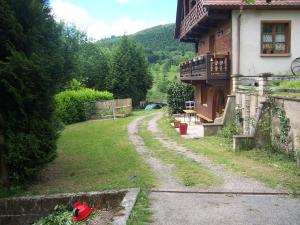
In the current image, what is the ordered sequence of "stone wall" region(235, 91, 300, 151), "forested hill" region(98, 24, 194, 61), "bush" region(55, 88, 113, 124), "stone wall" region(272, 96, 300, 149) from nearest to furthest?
"stone wall" region(272, 96, 300, 149)
"stone wall" region(235, 91, 300, 151)
"bush" region(55, 88, 113, 124)
"forested hill" region(98, 24, 194, 61)

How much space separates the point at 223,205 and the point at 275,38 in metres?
12.9

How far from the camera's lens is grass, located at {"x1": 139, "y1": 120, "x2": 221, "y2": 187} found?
9117 mm

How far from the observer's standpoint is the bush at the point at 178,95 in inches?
1155

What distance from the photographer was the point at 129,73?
4925cm

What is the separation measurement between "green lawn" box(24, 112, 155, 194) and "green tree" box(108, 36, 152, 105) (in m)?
32.7

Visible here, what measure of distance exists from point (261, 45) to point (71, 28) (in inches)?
1866

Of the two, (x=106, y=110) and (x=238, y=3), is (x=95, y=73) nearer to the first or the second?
(x=106, y=110)

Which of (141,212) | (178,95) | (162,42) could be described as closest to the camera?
(141,212)

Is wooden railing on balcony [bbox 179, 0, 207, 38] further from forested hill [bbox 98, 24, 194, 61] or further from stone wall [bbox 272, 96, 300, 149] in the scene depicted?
forested hill [bbox 98, 24, 194, 61]

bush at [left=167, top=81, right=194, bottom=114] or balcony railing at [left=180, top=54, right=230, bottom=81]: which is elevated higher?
balcony railing at [left=180, top=54, right=230, bottom=81]

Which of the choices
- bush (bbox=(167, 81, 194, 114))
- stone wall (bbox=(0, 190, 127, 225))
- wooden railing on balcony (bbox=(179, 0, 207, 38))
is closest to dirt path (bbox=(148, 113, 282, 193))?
stone wall (bbox=(0, 190, 127, 225))

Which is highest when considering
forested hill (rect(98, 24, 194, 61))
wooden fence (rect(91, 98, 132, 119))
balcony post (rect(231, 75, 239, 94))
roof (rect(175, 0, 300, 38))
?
forested hill (rect(98, 24, 194, 61))

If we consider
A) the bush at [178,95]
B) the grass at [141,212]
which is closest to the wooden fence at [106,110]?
the bush at [178,95]

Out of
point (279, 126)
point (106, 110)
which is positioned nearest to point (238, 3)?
point (279, 126)
